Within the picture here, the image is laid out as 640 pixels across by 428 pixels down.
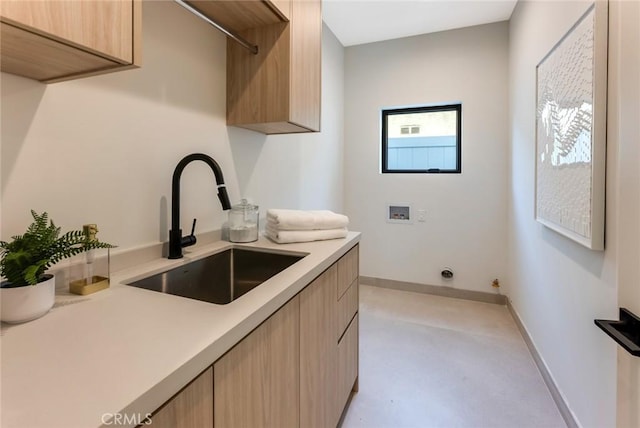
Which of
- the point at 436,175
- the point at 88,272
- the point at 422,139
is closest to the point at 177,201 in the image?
the point at 88,272

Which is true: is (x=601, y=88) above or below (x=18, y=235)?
above

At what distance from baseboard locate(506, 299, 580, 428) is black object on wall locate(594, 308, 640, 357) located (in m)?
0.83

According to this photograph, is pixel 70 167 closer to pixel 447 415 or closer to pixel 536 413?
pixel 447 415

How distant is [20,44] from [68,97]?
0.97ft

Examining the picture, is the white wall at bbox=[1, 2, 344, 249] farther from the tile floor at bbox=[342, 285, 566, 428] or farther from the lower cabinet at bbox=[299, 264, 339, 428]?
the tile floor at bbox=[342, 285, 566, 428]

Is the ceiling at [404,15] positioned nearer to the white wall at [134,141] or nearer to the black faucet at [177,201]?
the white wall at [134,141]

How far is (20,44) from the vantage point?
0.61 m

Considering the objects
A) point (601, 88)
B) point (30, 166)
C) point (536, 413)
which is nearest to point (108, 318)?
point (30, 166)

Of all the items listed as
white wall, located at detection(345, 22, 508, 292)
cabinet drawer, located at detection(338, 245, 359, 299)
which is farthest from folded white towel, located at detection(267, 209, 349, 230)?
white wall, located at detection(345, 22, 508, 292)

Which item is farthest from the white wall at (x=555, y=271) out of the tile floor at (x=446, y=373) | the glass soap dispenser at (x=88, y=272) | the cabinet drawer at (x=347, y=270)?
the glass soap dispenser at (x=88, y=272)

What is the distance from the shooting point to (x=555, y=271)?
162cm

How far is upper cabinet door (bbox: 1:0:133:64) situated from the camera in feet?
1.77

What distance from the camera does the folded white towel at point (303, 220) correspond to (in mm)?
1421

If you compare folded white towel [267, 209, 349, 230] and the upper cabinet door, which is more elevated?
the upper cabinet door
